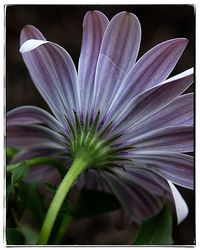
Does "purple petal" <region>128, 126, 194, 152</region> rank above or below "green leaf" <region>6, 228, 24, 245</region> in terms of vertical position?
above

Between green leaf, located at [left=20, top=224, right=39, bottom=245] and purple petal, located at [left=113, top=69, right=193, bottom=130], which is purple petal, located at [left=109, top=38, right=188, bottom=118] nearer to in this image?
purple petal, located at [left=113, top=69, right=193, bottom=130]

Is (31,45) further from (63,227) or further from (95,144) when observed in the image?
(63,227)

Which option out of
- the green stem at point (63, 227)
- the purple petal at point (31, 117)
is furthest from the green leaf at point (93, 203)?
the purple petal at point (31, 117)

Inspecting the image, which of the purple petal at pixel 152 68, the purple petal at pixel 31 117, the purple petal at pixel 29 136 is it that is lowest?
the purple petal at pixel 29 136

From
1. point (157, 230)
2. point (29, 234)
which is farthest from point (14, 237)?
point (157, 230)

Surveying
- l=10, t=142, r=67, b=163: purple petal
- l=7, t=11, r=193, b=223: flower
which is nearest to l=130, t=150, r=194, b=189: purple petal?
l=7, t=11, r=193, b=223: flower

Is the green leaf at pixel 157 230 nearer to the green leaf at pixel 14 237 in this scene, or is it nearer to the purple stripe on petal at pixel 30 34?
the green leaf at pixel 14 237
